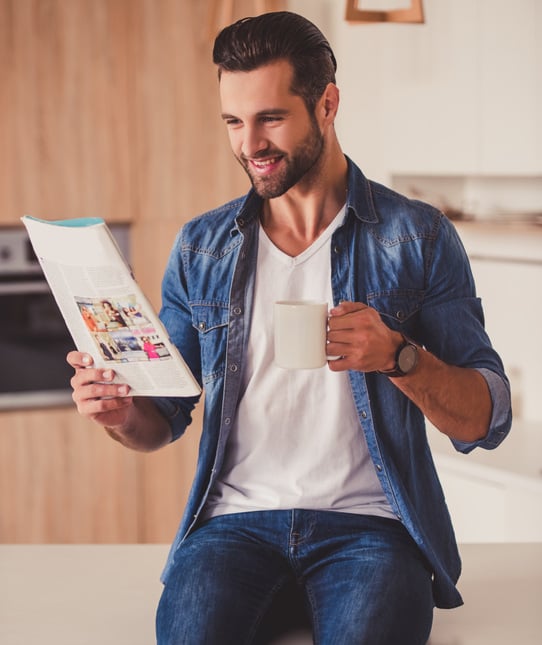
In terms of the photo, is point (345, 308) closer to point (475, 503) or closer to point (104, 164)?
point (475, 503)

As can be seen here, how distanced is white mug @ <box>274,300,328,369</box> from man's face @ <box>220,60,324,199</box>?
0.33 meters

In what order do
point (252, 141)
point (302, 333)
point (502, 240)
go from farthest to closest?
1. point (502, 240)
2. point (252, 141)
3. point (302, 333)

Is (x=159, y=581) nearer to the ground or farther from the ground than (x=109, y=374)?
nearer to the ground

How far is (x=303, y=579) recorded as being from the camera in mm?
1477

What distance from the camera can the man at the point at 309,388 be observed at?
1.44 meters

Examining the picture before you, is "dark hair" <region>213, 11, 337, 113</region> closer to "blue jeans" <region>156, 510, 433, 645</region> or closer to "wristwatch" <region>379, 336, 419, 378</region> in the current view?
"wristwatch" <region>379, 336, 419, 378</region>

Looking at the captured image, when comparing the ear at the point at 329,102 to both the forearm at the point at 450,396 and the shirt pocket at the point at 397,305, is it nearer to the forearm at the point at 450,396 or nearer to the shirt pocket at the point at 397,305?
the shirt pocket at the point at 397,305

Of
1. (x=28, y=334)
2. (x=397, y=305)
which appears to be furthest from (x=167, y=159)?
(x=397, y=305)

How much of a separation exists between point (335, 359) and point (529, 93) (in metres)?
2.02

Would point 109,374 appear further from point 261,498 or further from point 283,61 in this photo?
point 283,61

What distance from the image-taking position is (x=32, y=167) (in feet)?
11.4

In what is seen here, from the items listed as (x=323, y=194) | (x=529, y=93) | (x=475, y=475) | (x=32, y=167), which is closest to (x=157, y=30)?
(x=32, y=167)

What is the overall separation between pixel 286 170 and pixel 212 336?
0.97ft

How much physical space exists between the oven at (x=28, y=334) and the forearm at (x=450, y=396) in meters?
2.33
